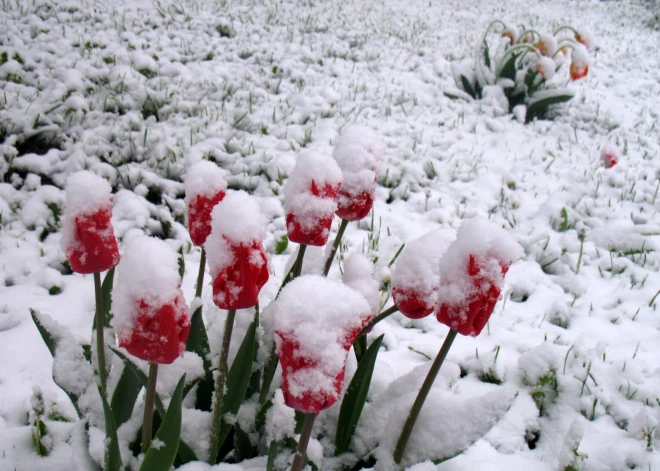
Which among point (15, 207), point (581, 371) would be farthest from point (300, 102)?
point (581, 371)

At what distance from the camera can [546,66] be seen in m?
3.51

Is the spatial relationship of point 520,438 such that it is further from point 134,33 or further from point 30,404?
point 134,33

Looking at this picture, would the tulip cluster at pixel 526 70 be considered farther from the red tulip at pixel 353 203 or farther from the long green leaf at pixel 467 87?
the red tulip at pixel 353 203

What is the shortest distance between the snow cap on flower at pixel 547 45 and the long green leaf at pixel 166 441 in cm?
380

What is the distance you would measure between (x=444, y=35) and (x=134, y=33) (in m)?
3.55

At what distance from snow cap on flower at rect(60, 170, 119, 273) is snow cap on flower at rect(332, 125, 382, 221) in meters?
0.44

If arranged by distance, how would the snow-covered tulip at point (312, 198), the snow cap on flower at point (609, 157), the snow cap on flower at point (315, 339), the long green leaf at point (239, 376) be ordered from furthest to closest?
the snow cap on flower at point (609, 157), the long green leaf at point (239, 376), the snow-covered tulip at point (312, 198), the snow cap on flower at point (315, 339)

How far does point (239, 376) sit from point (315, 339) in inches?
16.1

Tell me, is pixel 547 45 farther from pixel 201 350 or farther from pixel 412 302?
pixel 201 350

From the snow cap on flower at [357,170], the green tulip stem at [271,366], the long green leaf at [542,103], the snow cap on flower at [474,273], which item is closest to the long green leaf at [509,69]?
the long green leaf at [542,103]

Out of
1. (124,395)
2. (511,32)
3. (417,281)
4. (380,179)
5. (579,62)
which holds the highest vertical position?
(511,32)

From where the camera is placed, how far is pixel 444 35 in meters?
5.93

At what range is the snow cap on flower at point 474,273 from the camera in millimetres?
732

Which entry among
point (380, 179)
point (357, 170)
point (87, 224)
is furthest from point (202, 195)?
point (380, 179)
